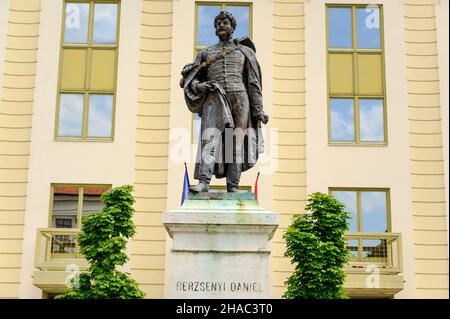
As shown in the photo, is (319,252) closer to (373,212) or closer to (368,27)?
(373,212)

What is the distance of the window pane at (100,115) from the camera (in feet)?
78.6

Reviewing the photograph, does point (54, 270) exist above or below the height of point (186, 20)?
below

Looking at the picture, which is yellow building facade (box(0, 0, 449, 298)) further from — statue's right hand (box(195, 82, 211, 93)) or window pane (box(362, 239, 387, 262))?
statue's right hand (box(195, 82, 211, 93))

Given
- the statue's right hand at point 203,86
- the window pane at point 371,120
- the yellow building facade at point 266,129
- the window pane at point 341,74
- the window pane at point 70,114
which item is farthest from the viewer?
the window pane at point 341,74

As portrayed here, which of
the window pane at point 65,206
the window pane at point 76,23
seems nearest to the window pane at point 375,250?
the window pane at point 65,206

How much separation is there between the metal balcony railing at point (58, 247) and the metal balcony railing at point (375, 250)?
7919 millimetres

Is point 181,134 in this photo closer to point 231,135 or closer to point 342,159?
point 342,159

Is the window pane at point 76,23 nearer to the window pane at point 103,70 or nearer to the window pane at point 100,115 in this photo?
the window pane at point 103,70

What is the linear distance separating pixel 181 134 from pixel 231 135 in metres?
12.4

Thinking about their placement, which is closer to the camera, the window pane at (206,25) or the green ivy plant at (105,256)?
the green ivy plant at (105,256)

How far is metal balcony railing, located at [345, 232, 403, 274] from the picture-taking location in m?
22.6

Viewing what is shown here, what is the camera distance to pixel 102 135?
23906 millimetres
